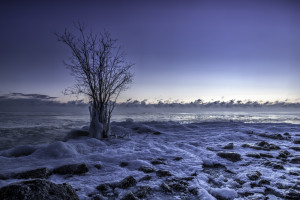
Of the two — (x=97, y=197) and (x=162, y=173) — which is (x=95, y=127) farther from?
(x=97, y=197)

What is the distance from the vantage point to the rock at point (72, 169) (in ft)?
14.8

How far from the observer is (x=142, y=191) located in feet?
11.3

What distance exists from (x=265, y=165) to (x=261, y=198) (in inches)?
99.7

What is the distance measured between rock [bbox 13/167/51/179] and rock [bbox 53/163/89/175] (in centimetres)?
24

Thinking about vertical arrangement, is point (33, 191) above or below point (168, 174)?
above

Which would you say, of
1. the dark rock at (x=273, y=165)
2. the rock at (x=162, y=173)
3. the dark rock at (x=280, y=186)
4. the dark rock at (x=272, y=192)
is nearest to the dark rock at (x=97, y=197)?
the rock at (x=162, y=173)

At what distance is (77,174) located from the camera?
4.48 m

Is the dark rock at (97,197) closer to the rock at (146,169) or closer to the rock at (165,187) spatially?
the rock at (165,187)

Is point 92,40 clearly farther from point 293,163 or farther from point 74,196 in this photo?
point 293,163

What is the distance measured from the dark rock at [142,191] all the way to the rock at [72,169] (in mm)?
1827

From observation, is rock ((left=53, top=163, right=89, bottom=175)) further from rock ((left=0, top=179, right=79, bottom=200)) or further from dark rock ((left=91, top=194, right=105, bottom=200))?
rock ((left=0, top=179, right=79, bottom=200))

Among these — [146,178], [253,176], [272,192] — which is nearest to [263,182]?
[253,176]

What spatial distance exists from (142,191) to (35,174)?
8.81 feet

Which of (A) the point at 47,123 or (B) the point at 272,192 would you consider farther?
(A) the point at 47,123
